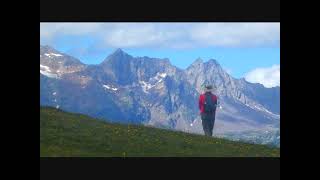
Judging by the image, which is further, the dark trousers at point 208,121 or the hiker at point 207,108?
the dark trousers at point 208,121

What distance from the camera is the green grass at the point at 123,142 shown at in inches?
1631

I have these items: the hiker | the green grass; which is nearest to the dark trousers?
the hiker

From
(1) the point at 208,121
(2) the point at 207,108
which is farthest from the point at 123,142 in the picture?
(2) the point at 207,108

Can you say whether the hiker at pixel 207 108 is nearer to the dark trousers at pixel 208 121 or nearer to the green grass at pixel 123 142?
the dark trousers at pixel 208 121

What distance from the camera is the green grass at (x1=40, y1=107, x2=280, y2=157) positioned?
41.4 m

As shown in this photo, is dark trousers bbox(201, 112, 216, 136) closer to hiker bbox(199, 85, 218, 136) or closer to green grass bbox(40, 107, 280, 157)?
hiker bbox(199, 85, 218, 136)


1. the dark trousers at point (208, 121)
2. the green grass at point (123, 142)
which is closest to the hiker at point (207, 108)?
the dark trousers at point (208, 121)

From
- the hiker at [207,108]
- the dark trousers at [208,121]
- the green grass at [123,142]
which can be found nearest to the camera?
the green grass at [123,142]

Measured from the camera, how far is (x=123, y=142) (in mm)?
43375

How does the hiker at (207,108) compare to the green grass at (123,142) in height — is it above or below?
above
